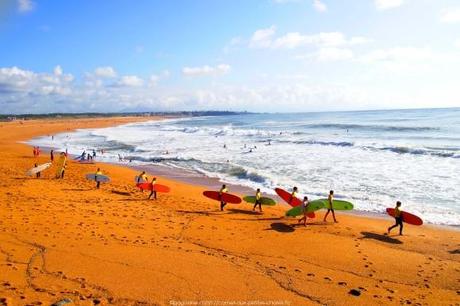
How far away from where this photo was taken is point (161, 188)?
17297 millimetres

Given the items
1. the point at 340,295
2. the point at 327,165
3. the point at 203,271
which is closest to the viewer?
the point at 340,295

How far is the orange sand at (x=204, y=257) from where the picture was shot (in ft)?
24.7

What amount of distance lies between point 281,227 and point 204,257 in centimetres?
409

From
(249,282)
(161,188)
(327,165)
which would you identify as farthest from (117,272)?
(327,165)

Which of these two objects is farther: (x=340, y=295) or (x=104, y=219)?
(x=104, y=219)

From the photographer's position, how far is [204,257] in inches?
380

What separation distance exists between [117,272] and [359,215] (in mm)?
10512

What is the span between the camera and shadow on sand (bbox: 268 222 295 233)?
1266cm

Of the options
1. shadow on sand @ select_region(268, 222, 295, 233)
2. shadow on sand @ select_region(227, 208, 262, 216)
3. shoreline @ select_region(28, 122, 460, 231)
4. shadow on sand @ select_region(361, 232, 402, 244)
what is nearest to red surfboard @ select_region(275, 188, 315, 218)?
shoreline @ select_region(28, 122, 460, 231)

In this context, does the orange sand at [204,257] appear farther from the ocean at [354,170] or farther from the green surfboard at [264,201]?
the ocean at [354,170]

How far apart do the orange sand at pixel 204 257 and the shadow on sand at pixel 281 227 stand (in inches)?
1.4

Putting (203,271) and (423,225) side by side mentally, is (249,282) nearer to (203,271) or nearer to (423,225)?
(203,271)

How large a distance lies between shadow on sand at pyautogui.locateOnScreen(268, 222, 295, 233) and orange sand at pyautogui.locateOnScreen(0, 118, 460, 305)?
0.12 feet

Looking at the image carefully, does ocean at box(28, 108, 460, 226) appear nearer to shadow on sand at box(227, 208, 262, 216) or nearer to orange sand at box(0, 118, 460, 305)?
orange sand at box(0, 118, 460, 305)
